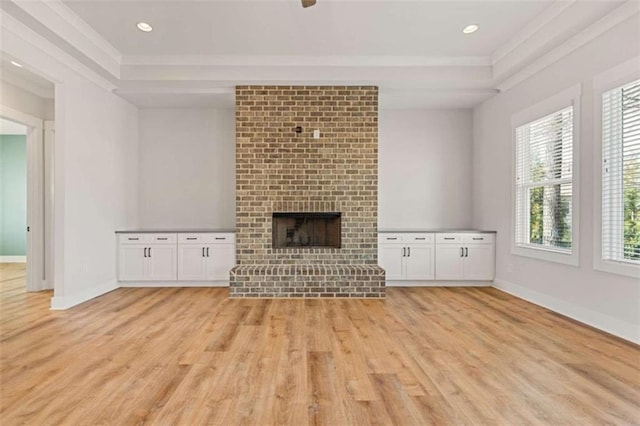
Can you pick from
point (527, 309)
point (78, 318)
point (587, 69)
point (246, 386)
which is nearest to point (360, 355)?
point (246, 386)

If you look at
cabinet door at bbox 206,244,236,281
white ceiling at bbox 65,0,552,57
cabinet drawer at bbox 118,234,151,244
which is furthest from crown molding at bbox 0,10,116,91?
cabinet door at bbox 206,244,236,281

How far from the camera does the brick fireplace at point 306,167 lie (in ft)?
16.8

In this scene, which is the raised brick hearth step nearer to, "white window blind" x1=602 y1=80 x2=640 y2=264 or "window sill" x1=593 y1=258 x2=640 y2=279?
"window sill" x1=593 y1=258 x2=640 y2=279

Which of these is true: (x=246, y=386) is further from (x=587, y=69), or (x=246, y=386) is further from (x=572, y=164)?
(x=587, y=69)

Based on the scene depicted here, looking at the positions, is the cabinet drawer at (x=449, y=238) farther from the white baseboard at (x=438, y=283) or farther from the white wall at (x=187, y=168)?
the white wall at (x=187, y=168)

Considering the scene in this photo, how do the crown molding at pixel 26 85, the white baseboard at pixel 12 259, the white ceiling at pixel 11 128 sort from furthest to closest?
the white baseboard at pixel 12 259, the white ceiling at pixel 11 128, the crown molding at pixel 26 85

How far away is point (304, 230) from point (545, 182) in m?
3.27

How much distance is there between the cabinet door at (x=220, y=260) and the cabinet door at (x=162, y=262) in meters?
0.51

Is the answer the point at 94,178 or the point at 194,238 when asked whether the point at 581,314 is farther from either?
the point at 94,178

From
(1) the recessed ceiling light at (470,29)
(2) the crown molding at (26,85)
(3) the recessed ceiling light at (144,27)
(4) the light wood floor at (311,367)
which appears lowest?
(4) the light wood floor at (311,367)

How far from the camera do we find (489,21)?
153 inches

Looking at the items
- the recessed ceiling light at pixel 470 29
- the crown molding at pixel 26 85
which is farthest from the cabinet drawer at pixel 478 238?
the crown molding at pixel 26 85

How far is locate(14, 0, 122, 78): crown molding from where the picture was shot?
332 cm

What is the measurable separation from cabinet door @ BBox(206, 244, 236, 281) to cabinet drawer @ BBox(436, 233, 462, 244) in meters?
3.12
